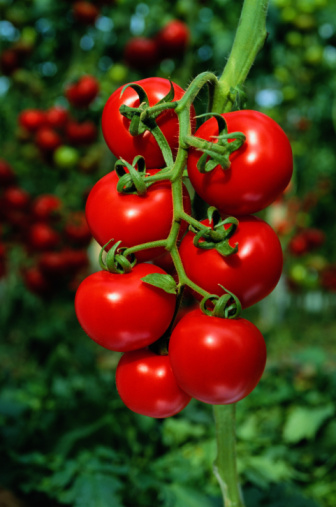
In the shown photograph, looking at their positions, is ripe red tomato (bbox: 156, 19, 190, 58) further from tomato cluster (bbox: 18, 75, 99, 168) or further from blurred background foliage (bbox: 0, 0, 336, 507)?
tomato cluster (bbox: 18, 75, 99, 168)

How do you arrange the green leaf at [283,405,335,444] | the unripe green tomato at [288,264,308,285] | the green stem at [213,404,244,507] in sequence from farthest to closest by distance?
the unripe green tomato at [288,264,308,285]
the green leaf at [283,405,335,444]
the green stem at [213,404,244,507]

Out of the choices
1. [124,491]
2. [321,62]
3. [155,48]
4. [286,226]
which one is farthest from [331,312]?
[124,491]

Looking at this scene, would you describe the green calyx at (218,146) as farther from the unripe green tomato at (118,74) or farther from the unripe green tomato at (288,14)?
the unripe green tomato at (288,14)

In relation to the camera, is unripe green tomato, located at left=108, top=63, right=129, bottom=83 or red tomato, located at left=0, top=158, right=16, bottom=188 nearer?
red tomato, located at left=0, top=158, right=16, bottom=188

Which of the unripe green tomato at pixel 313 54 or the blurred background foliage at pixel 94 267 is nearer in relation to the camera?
the blurred background foliage at pixel 94 267

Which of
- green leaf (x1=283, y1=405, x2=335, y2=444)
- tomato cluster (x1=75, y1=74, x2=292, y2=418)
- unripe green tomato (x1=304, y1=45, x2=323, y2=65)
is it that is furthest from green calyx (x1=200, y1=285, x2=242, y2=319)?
unripe green tomato (x1=304, y1=45, x2=323, y2=65)

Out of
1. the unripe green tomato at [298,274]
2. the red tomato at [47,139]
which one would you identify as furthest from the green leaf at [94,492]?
the unripe green tomato at [298,274]
